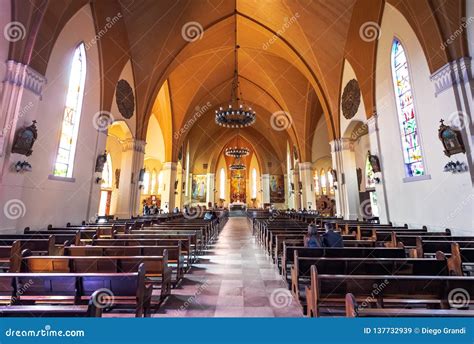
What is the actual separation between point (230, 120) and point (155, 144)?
9.36 meters

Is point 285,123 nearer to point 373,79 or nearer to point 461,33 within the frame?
point 373,79

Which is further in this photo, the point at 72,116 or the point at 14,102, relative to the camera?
the point at 72,116

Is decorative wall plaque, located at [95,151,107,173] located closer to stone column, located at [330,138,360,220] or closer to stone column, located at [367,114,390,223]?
stone column, located at [367,114,390,223]

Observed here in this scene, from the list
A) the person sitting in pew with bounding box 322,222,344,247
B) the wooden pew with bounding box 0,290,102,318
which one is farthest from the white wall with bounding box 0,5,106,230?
the person sitting in pew with bounding box 322,222,344,247

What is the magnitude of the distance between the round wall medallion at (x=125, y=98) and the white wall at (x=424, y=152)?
11447 mm

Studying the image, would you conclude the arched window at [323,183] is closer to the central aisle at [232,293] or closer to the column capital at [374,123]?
the column capital at [374,123]

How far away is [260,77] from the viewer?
19.4 m

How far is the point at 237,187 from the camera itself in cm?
3372

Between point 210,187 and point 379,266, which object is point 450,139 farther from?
point 210,187

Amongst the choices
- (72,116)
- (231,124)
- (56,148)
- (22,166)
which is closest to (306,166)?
(231,124)

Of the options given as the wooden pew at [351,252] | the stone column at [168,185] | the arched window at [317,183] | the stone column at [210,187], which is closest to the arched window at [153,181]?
the stone column at [168,185]

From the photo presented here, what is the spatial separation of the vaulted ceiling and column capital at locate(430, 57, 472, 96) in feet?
0.66

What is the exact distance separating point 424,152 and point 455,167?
1369 mm
